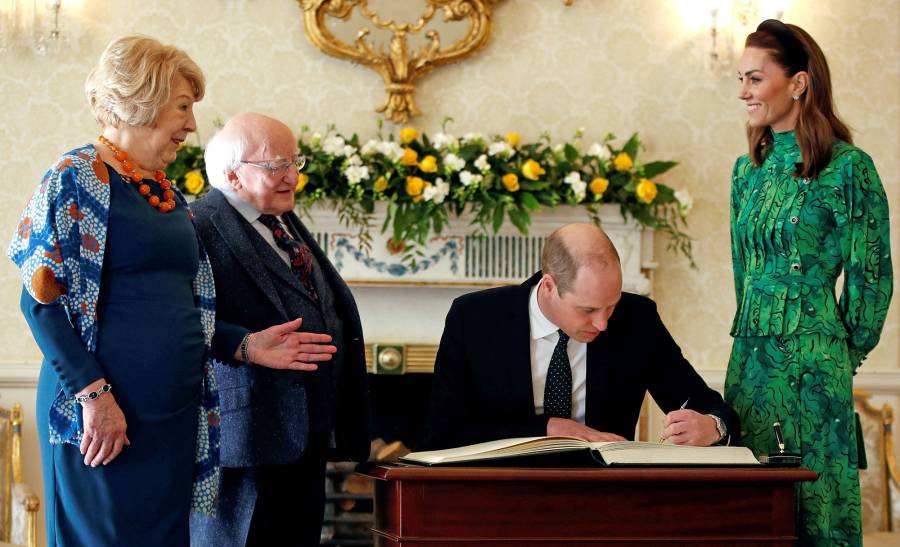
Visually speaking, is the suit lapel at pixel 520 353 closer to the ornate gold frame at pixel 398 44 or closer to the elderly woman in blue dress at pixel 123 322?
the elderly woman in blue dress at pixel 123 322

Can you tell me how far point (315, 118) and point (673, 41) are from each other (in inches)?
56.2

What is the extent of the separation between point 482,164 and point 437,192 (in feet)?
0.61

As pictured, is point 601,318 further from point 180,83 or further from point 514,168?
point 514,168

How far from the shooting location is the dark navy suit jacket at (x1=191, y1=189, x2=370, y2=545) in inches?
88.7

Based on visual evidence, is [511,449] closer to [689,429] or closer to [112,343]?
[689,429]

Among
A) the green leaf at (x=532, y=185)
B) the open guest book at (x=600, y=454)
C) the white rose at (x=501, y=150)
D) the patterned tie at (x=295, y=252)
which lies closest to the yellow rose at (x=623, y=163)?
the green leaf at (x=532, y=185)

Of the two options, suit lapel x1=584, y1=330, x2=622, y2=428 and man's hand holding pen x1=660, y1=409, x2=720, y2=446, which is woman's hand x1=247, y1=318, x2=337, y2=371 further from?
man's hand holding pen x1=660, y1=409, x2=720, y2=446

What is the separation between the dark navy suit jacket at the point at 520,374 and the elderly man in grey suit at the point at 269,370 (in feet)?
0.76

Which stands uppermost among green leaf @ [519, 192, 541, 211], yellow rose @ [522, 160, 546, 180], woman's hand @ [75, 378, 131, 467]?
yellow rose @ [522, 160, 546, 180]

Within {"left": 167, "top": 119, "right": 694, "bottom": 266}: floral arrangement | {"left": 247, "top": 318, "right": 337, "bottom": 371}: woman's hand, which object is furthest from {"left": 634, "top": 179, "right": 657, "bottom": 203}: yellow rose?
{"left": 247, "top": 318, "right": 337, "bottom": 371}: woman's hand

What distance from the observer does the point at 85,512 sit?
188 cm

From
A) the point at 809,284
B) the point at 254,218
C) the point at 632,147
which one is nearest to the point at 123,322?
the point at 254,218

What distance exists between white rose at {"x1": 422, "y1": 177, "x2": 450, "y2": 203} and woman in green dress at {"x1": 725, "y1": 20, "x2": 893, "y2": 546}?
1.44 meters

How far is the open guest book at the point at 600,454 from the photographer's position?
1.84 metres
